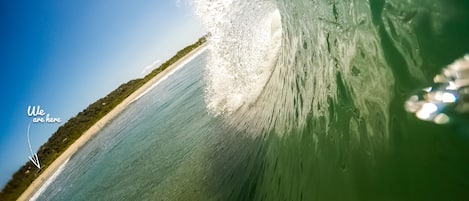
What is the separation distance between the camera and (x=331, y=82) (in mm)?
5383

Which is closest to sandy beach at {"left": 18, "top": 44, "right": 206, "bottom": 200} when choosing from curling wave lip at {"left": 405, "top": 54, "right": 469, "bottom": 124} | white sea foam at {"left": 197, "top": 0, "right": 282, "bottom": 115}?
white sea foam at {"left": 197, "top": 0, "right": 282, "bottom": 115}

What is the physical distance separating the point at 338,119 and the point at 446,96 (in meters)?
1.79

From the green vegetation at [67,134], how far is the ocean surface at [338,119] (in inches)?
1480

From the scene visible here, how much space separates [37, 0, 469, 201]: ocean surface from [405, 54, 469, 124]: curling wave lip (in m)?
0.07

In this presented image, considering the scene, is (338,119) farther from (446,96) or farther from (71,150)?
(71,150)

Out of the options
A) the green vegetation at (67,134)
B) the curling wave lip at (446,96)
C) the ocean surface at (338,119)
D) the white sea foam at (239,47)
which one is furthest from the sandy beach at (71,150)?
the curling wave lip at (446,96)

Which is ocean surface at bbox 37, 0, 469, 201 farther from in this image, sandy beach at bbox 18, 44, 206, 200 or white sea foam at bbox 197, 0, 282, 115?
sandy beach at bbox 18, 44, 206, 200

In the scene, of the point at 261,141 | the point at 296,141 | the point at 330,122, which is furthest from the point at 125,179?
the point at 330,122

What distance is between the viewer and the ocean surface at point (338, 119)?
10.8 feet

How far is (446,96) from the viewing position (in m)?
3.17

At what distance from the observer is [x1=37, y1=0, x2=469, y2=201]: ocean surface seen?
328cm

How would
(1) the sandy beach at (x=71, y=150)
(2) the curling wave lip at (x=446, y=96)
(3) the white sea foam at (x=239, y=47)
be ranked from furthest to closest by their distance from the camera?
1. (1) the sandy beach at (x=71, y=150)
2. (3) the white sea foam at (x=239, y=47)
3. (2) the curling wave lip at (x=446, y=96)

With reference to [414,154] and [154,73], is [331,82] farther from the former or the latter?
[154,73]

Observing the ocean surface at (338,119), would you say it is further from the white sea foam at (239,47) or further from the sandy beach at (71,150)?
the sandy beach at (71,150)
